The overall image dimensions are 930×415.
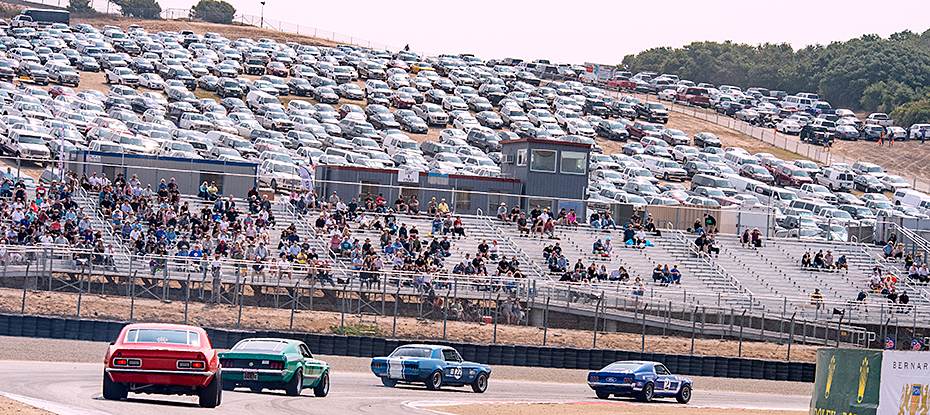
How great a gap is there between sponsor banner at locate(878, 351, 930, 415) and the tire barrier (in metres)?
14.7

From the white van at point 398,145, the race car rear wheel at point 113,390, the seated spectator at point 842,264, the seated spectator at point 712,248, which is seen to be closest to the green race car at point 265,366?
the race car rear wheel at point 113,390

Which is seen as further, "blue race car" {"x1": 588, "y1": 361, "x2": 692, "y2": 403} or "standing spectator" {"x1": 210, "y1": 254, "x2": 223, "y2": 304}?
"standing spectator" {"x1": 210, "y1": 254, "x2": 223, "y2": 304}

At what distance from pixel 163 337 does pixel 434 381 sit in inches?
355

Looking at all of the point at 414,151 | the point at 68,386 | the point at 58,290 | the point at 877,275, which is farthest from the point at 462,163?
the point at 68,386

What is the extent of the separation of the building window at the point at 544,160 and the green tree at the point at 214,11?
8799 centimetres

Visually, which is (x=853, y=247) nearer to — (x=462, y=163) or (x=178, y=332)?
(x=462, y=163)

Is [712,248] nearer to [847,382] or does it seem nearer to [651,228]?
[651,228]

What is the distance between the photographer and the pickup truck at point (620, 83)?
366ft

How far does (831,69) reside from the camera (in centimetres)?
14188

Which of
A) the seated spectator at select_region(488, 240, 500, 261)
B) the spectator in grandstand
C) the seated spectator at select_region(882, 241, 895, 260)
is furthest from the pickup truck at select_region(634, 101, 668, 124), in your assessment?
the spectator in grandstand

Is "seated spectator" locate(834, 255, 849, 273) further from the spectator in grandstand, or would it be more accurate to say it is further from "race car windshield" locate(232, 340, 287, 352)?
"race car windshield" locate(232, 340, 287, 352)

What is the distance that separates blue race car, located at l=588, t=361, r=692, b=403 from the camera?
25.6 metres

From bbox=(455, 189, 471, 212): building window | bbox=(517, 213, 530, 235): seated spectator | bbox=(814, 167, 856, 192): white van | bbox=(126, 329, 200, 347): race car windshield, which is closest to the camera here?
bbox=(126, 329, 200, 347): race car windshield

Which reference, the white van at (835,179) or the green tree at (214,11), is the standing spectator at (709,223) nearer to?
the white van at (835,179)
